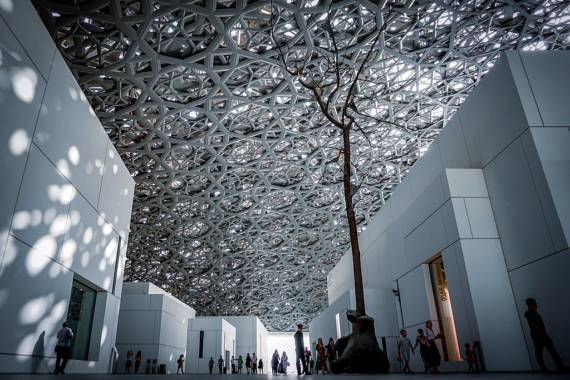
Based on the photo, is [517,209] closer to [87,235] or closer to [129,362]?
[87,235]

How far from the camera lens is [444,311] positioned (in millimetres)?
11680

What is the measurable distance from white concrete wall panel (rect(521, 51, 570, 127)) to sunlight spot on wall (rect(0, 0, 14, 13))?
11386mm

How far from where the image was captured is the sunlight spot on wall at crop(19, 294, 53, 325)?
8.44 meters

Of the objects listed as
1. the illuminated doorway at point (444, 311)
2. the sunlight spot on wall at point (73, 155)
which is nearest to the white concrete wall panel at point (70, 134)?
the sunlight spot on wall at point (73, 155)

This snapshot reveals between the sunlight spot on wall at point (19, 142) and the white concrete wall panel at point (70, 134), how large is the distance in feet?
1.46

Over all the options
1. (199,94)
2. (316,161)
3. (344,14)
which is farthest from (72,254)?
(316,161)

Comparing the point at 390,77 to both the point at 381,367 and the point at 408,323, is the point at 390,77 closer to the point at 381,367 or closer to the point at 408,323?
the point at 408,323

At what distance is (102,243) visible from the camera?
13.1 meters

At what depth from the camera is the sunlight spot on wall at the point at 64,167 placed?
9.93 metres

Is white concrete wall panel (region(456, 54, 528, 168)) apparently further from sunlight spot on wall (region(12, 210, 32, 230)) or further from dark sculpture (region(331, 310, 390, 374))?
sunlight spot on wall (region(12, 210, 32, 230))

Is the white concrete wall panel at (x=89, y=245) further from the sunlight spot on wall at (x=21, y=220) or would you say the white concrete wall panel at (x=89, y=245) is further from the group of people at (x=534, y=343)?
the group of people at (x=534, y=343)

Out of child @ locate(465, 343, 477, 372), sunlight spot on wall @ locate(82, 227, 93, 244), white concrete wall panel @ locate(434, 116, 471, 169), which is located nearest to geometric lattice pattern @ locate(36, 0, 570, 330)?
white concrete wall panel @ locate(434, 116, 471, 169)

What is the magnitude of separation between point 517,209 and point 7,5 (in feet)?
38.4

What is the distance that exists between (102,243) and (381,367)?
1042 cm
